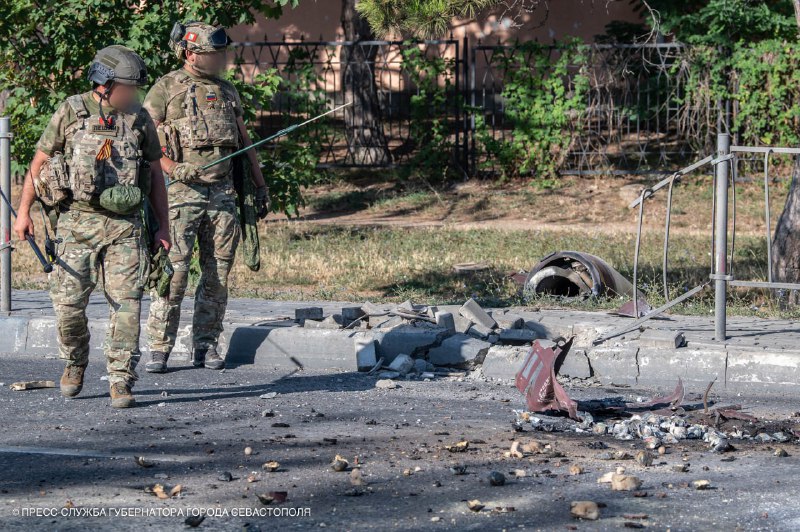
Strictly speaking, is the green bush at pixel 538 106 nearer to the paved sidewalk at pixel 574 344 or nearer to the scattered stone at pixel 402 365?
the paved sidewalk at pixel 574 344

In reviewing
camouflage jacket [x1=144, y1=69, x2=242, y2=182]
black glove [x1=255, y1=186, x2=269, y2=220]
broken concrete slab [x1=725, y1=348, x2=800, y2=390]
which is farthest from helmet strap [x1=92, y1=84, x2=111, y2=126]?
broken concrete slab [x1=725, y1=348, x2=800, y2=390]

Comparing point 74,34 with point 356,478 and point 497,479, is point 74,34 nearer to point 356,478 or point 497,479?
point 356,478

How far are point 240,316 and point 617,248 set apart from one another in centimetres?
473

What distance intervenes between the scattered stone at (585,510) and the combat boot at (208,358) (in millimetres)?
3412

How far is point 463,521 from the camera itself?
13.5 feet

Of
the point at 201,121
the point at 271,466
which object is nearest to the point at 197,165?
the point at 201,121

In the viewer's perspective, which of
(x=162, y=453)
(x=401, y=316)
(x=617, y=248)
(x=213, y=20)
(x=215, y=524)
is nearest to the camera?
(x=215, y=524)

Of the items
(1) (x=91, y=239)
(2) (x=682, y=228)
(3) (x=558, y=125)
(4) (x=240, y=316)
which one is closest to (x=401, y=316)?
(4) (x=240, y=316)

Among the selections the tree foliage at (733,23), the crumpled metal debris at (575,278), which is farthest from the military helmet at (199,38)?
the tree foliage at (733,23)

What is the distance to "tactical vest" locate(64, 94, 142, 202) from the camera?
18.9 feet

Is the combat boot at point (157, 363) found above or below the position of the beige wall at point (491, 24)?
below

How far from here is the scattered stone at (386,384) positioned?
661cm

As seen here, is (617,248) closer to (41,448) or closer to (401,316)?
(401,316)

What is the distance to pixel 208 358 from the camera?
7.17 metres
